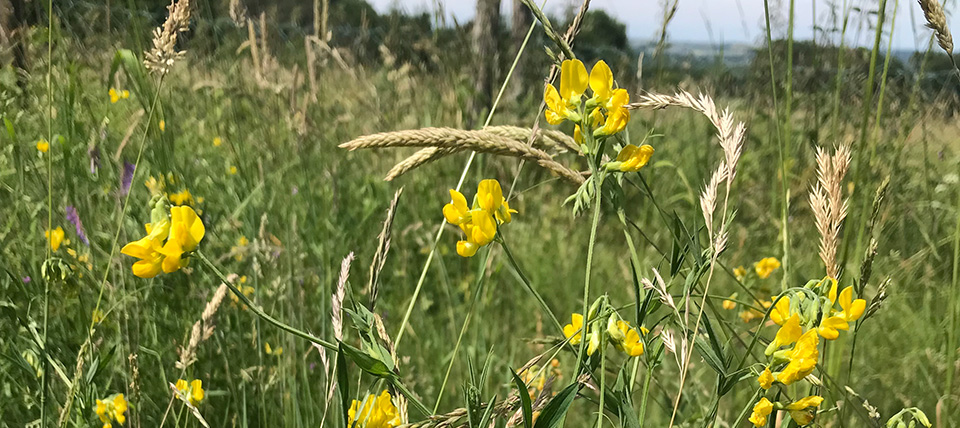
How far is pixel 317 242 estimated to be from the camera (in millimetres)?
1858

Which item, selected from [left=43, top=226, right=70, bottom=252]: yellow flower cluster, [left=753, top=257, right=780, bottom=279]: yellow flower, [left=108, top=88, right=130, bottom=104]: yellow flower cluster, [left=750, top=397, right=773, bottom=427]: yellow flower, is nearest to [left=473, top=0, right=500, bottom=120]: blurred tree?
[left=108, top=88, right=130, bottom=104]: yellow flower cluster

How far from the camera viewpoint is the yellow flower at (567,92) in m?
0.75

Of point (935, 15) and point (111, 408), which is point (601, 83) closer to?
point (935, 15)

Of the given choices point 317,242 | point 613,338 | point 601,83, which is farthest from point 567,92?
point 317,242

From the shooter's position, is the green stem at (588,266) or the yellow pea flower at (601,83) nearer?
the green stem at (588,266)

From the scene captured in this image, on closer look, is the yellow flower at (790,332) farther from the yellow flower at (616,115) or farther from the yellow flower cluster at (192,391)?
the yellow flower cluster at (192,391)

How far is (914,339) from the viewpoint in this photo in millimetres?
1891

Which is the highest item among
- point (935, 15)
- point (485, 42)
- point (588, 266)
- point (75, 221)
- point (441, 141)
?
point (485, 42)

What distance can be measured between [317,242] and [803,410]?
1.43 metres

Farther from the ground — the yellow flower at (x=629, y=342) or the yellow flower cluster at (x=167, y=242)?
the yellow flower cluster at (x=167, y=242)

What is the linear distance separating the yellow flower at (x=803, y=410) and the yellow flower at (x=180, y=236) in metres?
0.68

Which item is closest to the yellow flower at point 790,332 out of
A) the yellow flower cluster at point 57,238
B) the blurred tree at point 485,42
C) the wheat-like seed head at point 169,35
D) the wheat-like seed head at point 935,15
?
the wheat-like seed head at point 935,15

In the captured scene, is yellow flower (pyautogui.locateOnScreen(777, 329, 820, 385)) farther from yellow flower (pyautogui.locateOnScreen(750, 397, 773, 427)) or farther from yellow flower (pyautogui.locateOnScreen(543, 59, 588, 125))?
yellow flower (pyautogui.locateOnScreen(543, 59, 588, 125))

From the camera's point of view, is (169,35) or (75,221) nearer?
(169,35)
